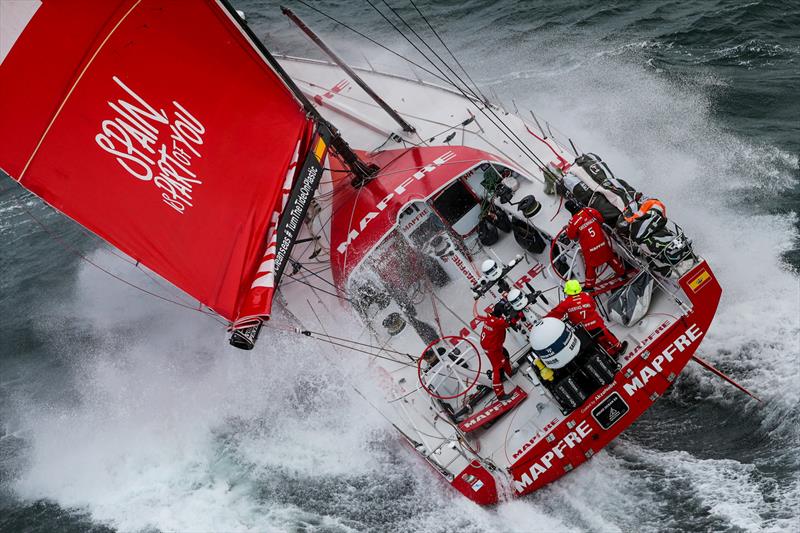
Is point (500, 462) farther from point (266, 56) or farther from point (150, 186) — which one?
point (266, 56)

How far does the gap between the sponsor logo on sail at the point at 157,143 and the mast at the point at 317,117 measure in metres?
0.94

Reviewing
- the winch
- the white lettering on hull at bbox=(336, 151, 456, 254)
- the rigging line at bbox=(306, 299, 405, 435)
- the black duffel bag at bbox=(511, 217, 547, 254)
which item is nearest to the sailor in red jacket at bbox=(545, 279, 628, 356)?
the winch

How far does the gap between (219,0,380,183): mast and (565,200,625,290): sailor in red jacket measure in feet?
8.26

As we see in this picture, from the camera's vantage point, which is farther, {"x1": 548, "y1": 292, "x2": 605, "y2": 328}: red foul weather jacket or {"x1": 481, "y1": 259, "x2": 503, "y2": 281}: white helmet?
{"x1": 481, "y1": 259, "x2": 503, "y2": 281}: white helmet

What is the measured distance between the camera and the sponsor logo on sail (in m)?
5.62

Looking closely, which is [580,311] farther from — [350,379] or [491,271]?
[350,379]

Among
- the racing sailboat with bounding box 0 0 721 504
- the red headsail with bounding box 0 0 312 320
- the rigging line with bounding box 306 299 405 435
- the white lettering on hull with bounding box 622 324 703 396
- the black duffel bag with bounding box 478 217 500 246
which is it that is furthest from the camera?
the black duffel bag with bounding box 478 217 500 246

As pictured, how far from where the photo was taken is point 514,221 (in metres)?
7.70

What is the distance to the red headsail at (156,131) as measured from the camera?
17.4 ft

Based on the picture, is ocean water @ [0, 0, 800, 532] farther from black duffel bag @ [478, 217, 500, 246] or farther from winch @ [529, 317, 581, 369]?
black duffel bag @ [478, 217, 500, 246]

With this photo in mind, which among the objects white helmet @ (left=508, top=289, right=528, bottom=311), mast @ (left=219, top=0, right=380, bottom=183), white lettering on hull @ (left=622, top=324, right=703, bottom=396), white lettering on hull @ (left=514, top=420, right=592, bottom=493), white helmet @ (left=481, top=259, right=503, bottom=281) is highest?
mast @ (left=219, top=0, right=380, bottom=183)

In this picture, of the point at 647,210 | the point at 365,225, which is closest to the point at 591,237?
the point at 647,210

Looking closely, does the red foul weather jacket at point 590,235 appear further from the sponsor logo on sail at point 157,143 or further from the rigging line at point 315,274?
the sponsor logo on sail at point 157,143

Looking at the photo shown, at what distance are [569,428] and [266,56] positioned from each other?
4196 mm
